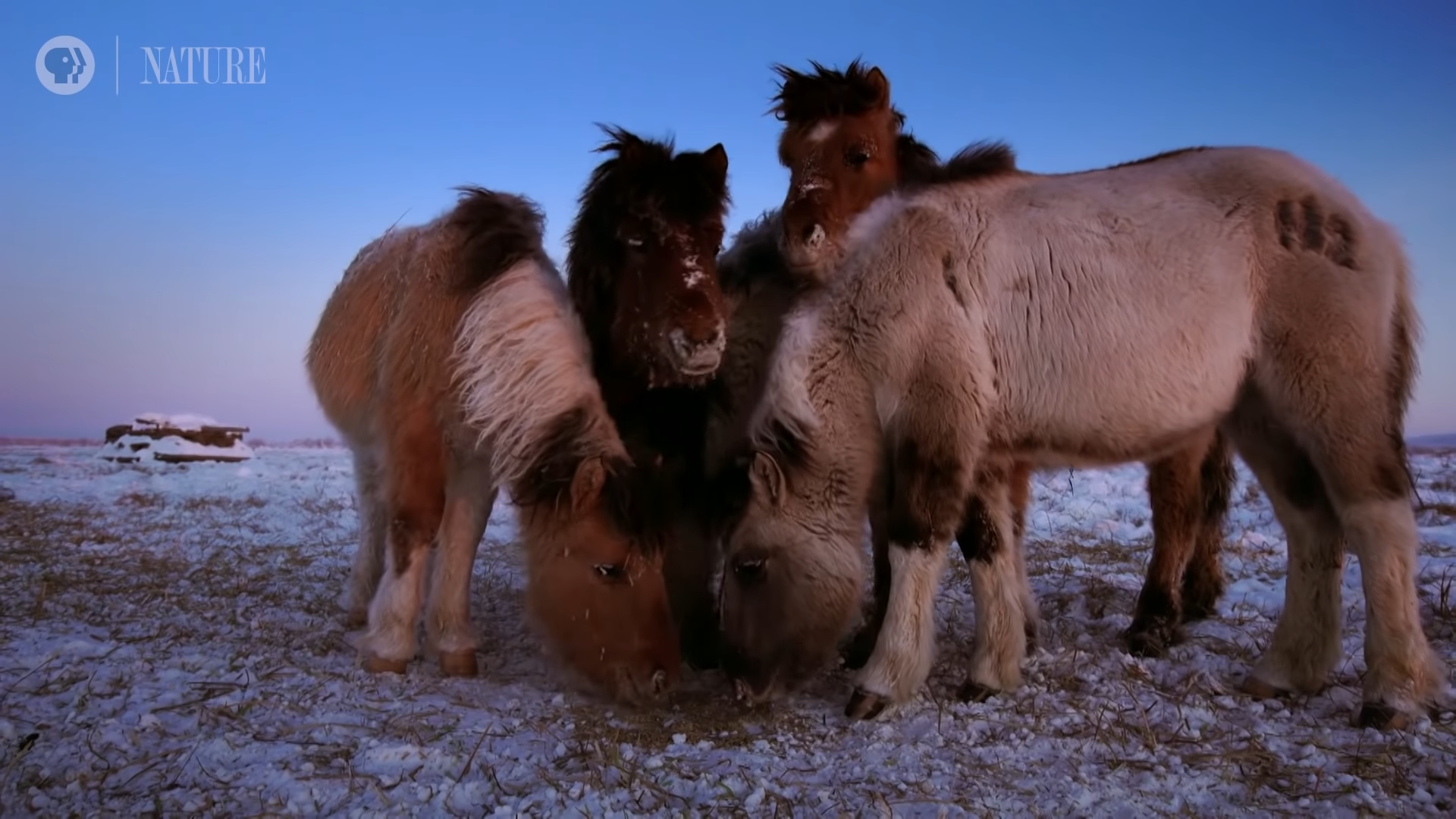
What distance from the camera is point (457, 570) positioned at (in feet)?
15.2

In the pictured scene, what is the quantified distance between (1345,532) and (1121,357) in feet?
4.03

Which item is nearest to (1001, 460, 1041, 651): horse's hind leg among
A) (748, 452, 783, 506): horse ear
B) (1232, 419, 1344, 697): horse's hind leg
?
(1232, 419, 1344, 697): horse's hind leg

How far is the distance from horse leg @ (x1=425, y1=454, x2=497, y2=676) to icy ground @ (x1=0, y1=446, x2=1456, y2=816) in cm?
19

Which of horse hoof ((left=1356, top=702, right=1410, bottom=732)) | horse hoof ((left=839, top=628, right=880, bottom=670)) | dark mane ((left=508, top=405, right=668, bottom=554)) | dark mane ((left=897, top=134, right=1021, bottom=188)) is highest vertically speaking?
dark mane ((left=897, top=134, right=1021, bottom=188))

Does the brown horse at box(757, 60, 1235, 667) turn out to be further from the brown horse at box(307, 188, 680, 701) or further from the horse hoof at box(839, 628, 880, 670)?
the brown horse at box(307, 188, 680, 701)

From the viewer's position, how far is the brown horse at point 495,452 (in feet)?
13.1

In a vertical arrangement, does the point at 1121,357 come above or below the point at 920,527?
above

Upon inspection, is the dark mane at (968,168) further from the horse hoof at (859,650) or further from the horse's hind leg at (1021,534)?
the horse hoof at (859,650)

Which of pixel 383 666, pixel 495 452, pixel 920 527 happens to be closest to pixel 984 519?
pixel 920 527

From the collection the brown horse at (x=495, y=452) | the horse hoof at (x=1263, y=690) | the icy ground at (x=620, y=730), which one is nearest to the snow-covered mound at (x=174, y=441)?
the icy ground at (x=620, y=730)

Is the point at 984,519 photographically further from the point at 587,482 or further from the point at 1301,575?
the point at 587,482

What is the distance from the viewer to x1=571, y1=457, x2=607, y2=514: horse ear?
13.1 feet

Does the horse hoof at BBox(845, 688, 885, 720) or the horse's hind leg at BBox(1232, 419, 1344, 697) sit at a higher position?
the horse's hind leg at BBox(1232, 419, 1344, 697)

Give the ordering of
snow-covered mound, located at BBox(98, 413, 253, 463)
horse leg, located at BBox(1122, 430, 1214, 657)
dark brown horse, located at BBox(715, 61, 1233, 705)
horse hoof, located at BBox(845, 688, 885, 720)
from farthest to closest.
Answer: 1. snow-covered mound, located at BBox(98, 413, 253, 463)
2. horse leg, located at BBox(1122, 430, 1214, 657)
3. dark brown horse, located at BBox(715, 61, 1233, 705)
4. horse hoof, located at BBox(845, 688, 885, 720)
